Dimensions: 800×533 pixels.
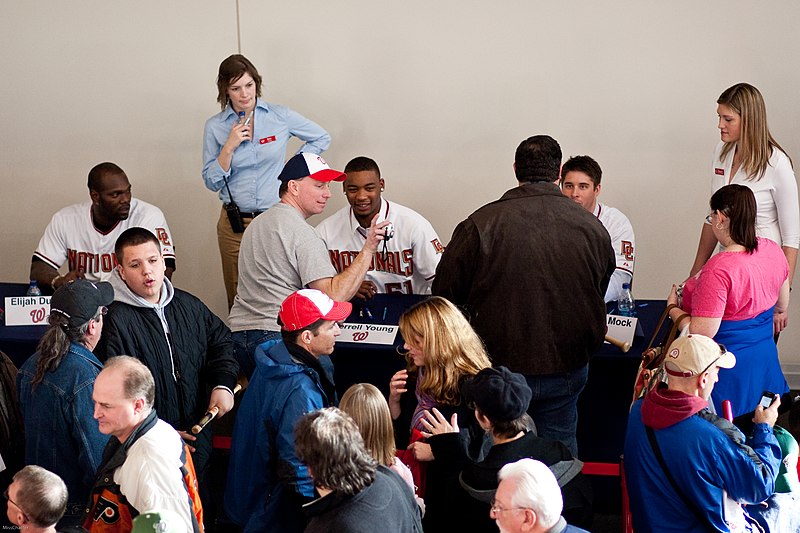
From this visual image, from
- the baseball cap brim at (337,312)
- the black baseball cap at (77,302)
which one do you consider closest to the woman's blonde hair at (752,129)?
the baseball cap brim at (337,312)

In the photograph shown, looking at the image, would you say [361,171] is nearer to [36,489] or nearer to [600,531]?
[600,531]

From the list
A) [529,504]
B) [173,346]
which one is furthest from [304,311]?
[529,504]

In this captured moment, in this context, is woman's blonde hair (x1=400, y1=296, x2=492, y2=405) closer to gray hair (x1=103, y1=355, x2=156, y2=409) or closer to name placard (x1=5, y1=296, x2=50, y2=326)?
gray hair (x1=103, y1=355, x2=156, y2=409)

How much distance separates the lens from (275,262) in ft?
11.6

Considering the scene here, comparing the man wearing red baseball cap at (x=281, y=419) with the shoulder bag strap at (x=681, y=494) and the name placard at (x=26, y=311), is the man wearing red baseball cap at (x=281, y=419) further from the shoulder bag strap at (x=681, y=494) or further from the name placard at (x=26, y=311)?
the name placard at (x=26, y=311)

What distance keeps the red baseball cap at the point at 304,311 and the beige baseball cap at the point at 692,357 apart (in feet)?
3.46

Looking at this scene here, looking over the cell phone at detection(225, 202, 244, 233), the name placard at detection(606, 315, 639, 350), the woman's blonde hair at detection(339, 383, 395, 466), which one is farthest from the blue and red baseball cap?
the cell phone at detection(225, 202, 244, 233)

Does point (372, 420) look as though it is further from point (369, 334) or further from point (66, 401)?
point (369, 334)

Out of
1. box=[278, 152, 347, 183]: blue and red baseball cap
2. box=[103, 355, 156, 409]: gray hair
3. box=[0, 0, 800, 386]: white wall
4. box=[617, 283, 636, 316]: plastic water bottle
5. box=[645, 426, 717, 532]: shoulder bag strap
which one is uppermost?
box=[0, 0, 800, 386]: white wall

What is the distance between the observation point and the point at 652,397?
2779 millimetres

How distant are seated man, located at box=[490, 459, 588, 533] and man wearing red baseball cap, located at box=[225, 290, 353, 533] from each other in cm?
79

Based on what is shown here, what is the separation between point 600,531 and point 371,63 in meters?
3.33

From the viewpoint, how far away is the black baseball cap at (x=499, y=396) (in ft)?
8.42

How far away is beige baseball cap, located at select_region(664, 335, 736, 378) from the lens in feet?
9.04
